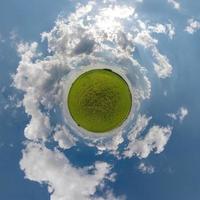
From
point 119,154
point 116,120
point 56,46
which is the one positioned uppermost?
point 56,46

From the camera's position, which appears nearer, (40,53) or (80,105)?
(40,53)

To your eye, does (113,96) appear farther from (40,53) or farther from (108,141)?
(40,53)

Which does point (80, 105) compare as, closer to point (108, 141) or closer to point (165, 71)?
point (108, 141)

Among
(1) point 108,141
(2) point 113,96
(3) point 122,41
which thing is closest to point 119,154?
(1) point 108,141

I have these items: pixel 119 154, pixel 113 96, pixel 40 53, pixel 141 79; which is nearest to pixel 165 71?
pixel 141 79

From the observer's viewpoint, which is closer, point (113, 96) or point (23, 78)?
point (23, 78)

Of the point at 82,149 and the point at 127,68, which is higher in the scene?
the point at 127,68
